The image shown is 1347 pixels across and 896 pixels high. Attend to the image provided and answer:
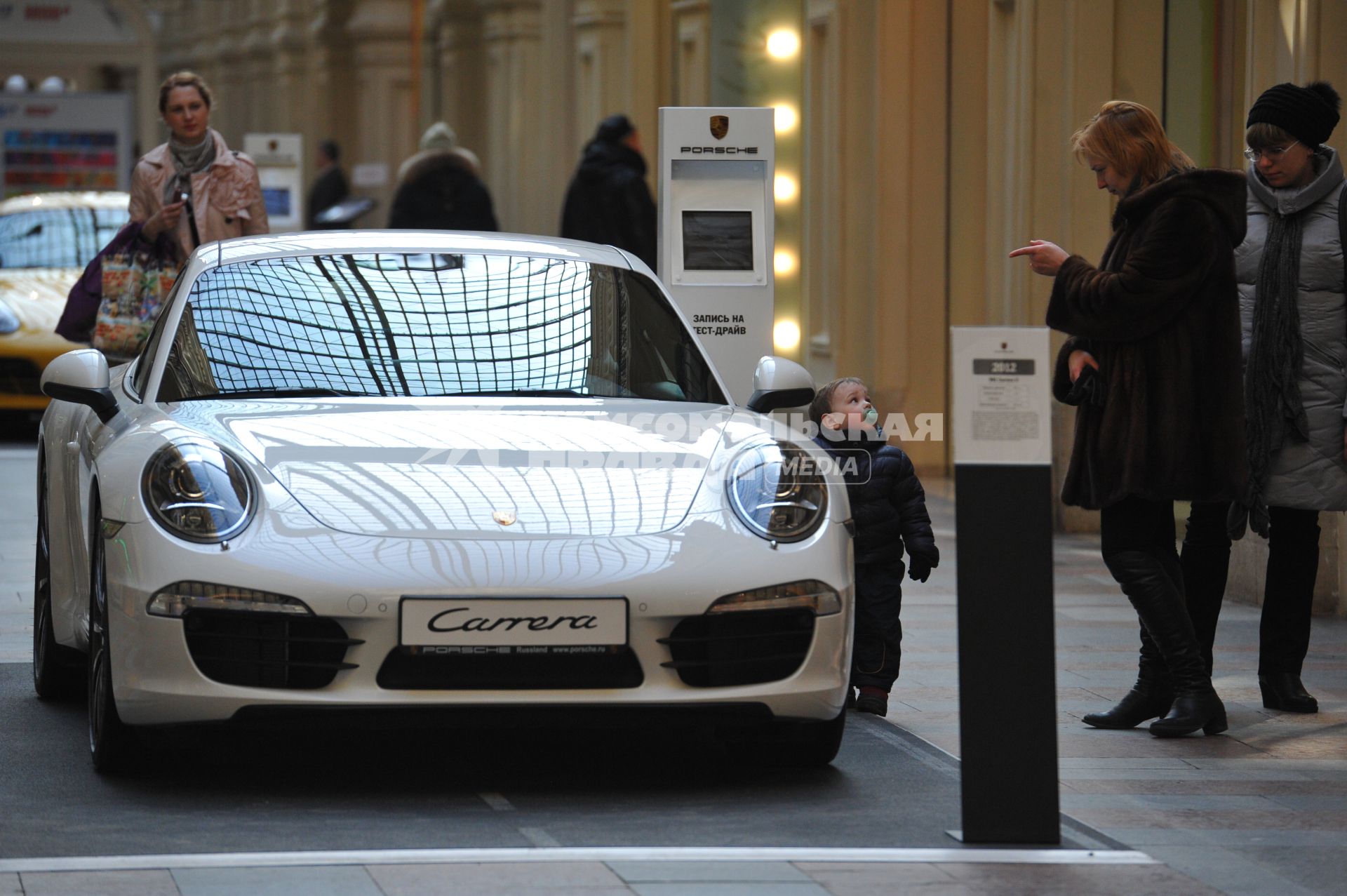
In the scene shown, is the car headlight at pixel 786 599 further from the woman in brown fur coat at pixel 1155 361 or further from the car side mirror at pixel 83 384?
the car side mirror at pixel 83 384

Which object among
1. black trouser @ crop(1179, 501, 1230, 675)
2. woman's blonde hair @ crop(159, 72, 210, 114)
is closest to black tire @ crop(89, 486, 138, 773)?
black trouser @ crop(1179, 501, 1230, 675)

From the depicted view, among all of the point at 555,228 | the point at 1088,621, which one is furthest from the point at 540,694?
the point at 555,228

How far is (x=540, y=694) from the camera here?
17.2 feet

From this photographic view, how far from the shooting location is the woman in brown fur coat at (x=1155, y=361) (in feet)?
20.7

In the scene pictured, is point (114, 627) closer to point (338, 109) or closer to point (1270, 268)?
point (1270, 268)

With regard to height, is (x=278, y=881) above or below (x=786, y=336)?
below

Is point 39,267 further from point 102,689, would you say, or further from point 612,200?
point 102,689

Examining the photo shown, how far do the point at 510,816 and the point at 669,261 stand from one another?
4516 millimetres

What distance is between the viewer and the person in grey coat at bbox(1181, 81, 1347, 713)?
682cm

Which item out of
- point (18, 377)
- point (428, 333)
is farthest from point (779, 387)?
point (18, 377)

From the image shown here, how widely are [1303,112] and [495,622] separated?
9.97 ft

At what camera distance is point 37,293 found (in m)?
16.1

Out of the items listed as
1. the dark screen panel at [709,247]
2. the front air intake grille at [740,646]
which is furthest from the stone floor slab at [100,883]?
the dark screen panel at [709,247]

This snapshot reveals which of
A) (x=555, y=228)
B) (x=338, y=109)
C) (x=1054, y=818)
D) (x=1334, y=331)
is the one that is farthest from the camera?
(x=338, y=109)
